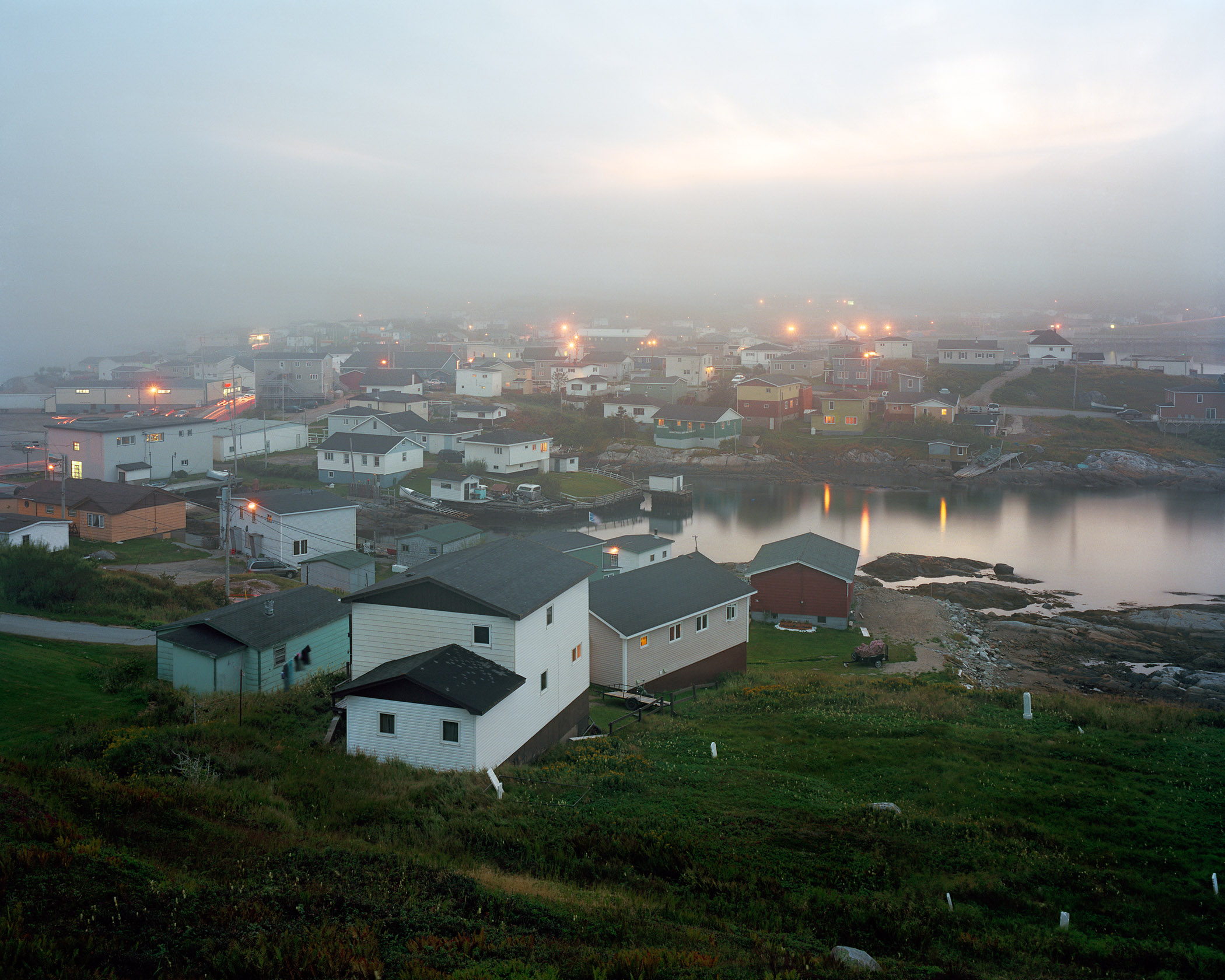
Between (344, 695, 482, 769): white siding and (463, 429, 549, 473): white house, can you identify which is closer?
(344, 695, 482, 769): white siding

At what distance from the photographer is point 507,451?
3278 cm

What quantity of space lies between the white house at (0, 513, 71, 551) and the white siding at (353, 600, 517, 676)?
10.6 metres

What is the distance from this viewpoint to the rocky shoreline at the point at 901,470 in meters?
35.4

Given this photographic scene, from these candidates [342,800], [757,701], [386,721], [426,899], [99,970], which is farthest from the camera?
[757,701]

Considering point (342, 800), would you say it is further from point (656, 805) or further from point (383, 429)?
point (383, 429)

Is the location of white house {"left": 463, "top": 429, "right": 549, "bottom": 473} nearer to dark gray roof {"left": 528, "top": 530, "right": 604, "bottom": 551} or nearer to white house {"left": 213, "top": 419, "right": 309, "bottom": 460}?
white house {"left": 213, "top": 419, "right": 309, "bottom": 460}

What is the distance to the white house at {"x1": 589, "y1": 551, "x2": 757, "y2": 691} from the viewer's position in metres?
11.0

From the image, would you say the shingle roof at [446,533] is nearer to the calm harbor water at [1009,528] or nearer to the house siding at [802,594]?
the house siding at [802,594]

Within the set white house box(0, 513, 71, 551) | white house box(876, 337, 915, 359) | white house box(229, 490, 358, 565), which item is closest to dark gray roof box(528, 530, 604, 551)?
white house box(229, 490, 358, 565)

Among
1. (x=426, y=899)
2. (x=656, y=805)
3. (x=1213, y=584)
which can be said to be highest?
(x=426, y=899)

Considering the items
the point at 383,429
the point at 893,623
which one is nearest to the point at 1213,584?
the point at 893,623

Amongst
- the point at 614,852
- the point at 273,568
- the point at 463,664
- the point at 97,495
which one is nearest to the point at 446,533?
the point at 273,568

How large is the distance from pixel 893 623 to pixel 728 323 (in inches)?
4276

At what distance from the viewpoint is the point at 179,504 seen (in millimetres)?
20938
